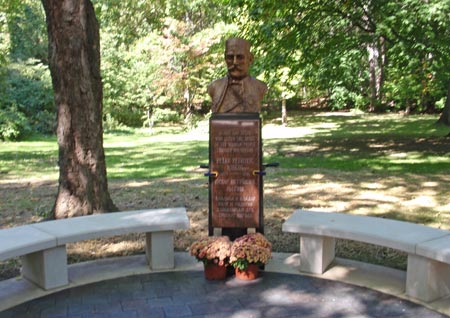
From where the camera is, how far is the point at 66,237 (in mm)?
4727

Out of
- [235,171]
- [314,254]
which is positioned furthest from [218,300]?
[235,171]

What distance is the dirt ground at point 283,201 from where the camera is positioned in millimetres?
6023

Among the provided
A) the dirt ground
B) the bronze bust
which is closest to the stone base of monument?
the bronze bust

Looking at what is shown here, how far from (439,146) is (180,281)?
12.3 metres

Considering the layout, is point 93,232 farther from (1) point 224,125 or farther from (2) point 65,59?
(2) point 65,59

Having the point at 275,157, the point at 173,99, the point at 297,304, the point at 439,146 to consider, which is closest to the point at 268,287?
the point at 297,304

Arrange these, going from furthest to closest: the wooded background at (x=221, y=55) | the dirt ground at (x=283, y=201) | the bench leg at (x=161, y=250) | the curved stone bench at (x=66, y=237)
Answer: the wooded background at (x=221, y=55) → the dirt ground at (x=283, y=201) → the bench leg at (x=161, y=250) → the curved stone bench at (x=66, y=237)

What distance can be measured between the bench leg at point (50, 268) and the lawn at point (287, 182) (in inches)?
28.1

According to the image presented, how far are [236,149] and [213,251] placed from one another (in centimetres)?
98

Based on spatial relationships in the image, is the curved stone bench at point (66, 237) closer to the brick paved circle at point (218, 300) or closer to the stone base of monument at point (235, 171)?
the brick paved circle at point (218, 300)

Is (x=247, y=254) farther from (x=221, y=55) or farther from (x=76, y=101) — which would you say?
(x=221, y=55)

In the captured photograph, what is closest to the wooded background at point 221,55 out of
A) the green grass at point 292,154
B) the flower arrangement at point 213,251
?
the green grass at point 292,154

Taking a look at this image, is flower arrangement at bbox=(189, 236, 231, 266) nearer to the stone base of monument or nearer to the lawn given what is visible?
the stone base of monument

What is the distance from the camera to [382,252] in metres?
5.79
